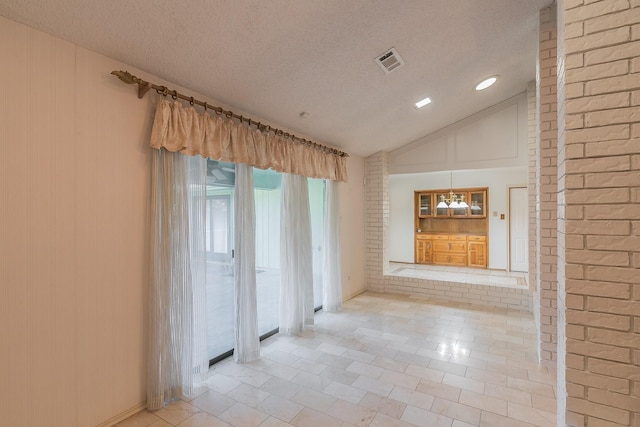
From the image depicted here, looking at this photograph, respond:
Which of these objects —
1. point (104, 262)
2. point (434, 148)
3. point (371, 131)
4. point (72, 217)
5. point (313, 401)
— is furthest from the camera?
point (434, 148)

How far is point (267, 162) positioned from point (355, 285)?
3.06 meters

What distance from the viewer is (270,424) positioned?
2.07 meters

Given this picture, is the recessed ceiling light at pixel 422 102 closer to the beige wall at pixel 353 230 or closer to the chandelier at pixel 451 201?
the beige wall at pixel 353 230

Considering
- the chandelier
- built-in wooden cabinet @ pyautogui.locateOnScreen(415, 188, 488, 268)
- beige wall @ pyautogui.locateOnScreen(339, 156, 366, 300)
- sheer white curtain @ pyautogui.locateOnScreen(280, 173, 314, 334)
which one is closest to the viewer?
sheer white curtain @ pyautogui.locateOnScreen(280, 173, 314, 334)

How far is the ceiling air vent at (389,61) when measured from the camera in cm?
266

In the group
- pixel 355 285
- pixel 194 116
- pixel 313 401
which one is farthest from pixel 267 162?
pixel 355 285

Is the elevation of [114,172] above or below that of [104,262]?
above

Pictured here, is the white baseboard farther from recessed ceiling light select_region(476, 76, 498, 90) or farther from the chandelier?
the chandelier

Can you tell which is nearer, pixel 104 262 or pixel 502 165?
pixel 104 262

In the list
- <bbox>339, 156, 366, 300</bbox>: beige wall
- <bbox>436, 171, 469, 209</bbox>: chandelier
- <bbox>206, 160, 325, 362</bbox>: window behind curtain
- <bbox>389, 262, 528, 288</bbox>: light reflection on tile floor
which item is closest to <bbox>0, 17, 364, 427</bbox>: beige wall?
<bbox>206, 160, 325, 362</bbox>: window behind curtain

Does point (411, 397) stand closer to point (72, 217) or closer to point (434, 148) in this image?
point (72, 217)

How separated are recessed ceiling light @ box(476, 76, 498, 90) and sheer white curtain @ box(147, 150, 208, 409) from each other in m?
3.58

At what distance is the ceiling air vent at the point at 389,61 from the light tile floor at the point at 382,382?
2.87m

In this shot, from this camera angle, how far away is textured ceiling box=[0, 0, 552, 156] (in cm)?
175
